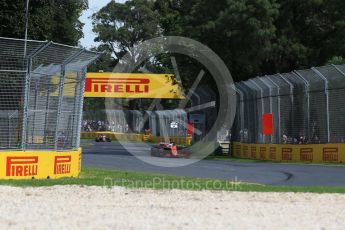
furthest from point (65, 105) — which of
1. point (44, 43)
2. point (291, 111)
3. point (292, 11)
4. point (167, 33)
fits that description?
point (167, 33)

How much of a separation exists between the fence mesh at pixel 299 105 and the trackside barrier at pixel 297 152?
0.30 m

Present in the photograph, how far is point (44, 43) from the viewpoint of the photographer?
1677 cm

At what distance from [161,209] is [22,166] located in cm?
722

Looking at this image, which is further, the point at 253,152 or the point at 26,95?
the point at 253,152

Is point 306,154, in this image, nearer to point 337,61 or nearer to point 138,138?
point 337,61

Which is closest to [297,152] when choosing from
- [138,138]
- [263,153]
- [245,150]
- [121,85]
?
[263,153]

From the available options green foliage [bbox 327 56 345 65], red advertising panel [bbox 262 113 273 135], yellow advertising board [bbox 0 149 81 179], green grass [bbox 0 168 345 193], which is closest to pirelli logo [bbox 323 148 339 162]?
red advertising panel [bbox 262 113 273 135]

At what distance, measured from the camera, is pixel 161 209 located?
11.4 m

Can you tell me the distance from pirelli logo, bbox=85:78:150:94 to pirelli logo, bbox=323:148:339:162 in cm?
3315

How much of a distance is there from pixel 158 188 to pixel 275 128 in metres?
19.3

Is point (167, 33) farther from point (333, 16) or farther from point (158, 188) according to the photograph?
point (158, 188)

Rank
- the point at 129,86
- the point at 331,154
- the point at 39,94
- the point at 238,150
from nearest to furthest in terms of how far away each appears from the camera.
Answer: the point at 39,94 → the point at 331,154 → the point at 238,150 → the point at 129,86

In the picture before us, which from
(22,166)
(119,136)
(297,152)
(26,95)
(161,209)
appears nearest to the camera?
(161,209)

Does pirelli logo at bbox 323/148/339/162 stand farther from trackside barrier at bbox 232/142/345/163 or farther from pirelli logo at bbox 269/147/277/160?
pirelli logo at bbox 269/147/277/160
